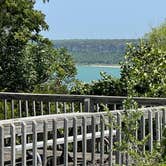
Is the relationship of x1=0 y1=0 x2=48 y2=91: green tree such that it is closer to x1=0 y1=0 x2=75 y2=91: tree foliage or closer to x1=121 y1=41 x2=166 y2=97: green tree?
x1=0 y1=0 x2=75 y2=91: tree foliage

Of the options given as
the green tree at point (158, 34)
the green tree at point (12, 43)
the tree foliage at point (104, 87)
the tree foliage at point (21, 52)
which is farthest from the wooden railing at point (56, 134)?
the green tree at point (158, 34)

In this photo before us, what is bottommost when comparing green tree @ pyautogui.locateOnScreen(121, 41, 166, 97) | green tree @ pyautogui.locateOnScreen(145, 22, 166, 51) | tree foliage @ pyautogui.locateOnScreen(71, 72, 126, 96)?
tree foliage @ pyautogui.locateOnScreen(71, 72, 126, 96)

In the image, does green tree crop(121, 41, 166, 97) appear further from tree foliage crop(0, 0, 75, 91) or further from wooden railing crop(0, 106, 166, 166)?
tree foliage crop(0, 0, 75, 91)

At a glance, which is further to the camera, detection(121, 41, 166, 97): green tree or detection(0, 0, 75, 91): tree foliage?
detection(0, 0, 75, 91): tree foliage

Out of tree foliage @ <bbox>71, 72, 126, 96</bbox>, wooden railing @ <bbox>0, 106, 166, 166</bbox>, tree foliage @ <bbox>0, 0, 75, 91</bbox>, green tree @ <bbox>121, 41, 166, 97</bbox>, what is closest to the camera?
wooden railing @ <bbox>0, 106, 166, 166</bbox>

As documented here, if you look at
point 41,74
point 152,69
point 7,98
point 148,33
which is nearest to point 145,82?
point 152,69

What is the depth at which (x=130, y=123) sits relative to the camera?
5531mm

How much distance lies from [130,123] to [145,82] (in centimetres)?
627

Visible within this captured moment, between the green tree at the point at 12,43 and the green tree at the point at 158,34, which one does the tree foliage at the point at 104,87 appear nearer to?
the green tree at the point at 12,43

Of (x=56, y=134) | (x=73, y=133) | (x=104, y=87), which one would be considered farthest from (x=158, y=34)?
(x=56, y=134)

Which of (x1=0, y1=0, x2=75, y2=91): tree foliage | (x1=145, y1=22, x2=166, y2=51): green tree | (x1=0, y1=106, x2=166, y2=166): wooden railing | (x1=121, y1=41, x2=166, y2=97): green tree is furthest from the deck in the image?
(x1=145, y1=22, x2=166, y2=51): green tree

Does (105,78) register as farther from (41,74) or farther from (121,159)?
(41,74)

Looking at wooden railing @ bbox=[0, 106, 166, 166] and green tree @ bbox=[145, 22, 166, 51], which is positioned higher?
green tree @ bbox=[145, 22, 166, 51]

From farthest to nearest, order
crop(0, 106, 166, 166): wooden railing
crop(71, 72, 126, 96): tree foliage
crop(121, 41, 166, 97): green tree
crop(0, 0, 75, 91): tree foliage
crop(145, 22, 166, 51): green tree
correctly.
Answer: crop(145, 22, 166, 51): green tree, crop(0, 0, 75, 91): tree foliage, crop(71, 72, 126, 96): tree foliage, crop(121, 41, 166, 97): green tree, crop(0, 106, 166, 166): wooden railing
